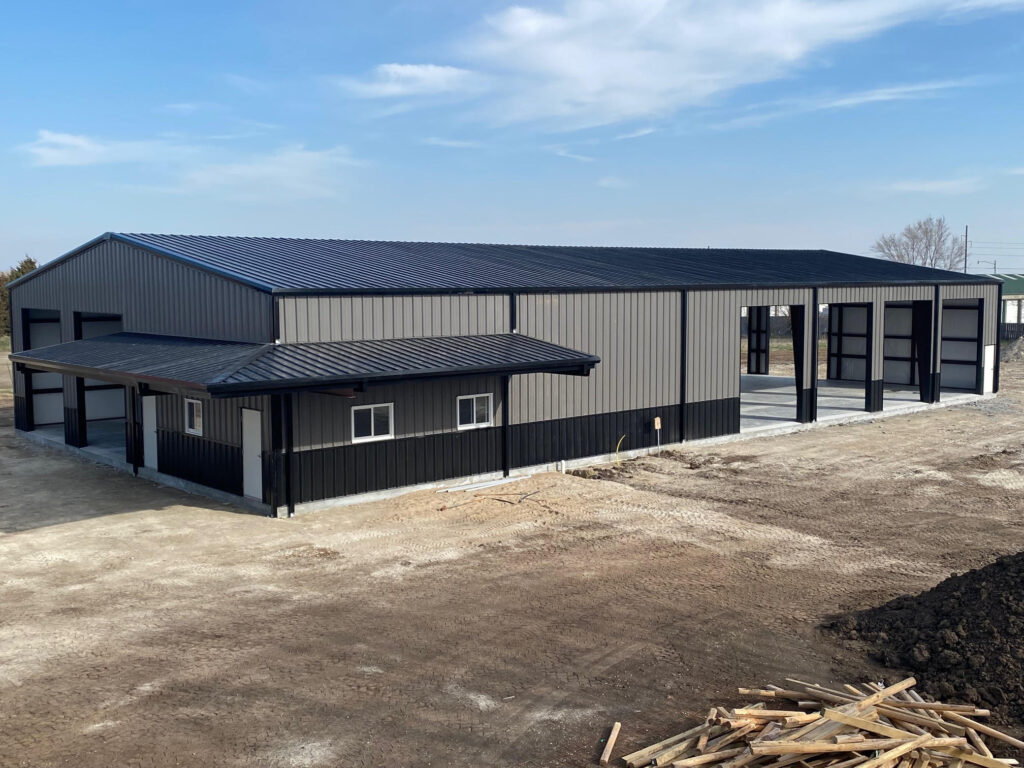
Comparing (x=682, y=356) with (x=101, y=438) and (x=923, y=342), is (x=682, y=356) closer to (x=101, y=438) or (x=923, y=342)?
(x=923, y=342)

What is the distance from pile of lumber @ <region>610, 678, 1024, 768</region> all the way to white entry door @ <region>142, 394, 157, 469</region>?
1580 cm

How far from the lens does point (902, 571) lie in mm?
14406

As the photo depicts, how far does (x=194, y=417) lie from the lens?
65.7 ft

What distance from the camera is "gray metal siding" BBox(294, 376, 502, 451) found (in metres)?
18.0

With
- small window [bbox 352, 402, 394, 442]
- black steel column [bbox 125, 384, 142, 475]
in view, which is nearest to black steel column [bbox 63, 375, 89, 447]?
black steel column [bbox 125, 384, 142, 475]

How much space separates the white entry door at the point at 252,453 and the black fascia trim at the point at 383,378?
220 centimetres

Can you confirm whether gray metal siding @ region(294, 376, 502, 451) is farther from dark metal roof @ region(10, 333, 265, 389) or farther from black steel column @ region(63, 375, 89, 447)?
black steel column @ region(63, 375, 89, 447)

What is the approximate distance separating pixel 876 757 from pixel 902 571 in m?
7.16

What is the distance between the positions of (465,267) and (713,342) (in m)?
7.23

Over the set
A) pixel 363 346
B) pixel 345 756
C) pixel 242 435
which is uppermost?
pixel 363 346

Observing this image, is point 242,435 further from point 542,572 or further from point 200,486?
point 542,572

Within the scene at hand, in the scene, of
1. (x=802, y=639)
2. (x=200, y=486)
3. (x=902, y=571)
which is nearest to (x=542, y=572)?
(x=802, y=639)

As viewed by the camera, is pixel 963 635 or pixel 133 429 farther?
pixel 133 429

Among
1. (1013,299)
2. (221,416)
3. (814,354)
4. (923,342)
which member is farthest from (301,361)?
(1013,299)
